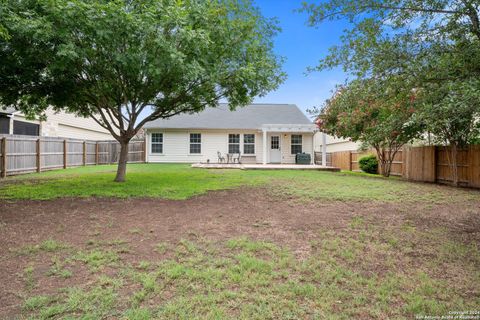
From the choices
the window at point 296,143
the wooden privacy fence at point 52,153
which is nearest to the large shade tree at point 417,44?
the wooden privacy fence at point 52,153

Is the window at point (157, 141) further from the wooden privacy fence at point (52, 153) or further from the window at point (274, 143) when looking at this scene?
the window at point (274, 143)

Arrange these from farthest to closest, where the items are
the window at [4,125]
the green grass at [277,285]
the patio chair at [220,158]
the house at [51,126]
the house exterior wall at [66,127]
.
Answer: the patio chair at [220,158]
the house exterior wall at [66,127]
the house at [51,126]
the window at [4,125]
the green grass at [277,285]

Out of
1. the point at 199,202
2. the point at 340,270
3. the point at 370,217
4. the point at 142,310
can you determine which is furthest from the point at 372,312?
the point at 199,202

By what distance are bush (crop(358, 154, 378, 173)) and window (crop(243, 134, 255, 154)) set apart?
24.6 feet

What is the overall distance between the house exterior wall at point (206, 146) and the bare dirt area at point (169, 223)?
13.3 metres

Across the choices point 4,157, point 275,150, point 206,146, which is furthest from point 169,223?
point 275,150

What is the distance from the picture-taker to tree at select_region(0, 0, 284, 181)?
235 inches

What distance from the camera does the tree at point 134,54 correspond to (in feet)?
19.5

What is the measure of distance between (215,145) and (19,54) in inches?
548

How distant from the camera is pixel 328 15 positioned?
173 inches

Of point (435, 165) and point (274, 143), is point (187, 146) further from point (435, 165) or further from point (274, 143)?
point (435, 165)

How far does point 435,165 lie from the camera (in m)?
11.5

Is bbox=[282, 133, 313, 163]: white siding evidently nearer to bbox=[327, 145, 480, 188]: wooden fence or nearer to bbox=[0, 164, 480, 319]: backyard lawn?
bbox=[327, 145, 480, 188]: wooden fence

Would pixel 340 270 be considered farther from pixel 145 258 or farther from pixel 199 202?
pixel 199 202
